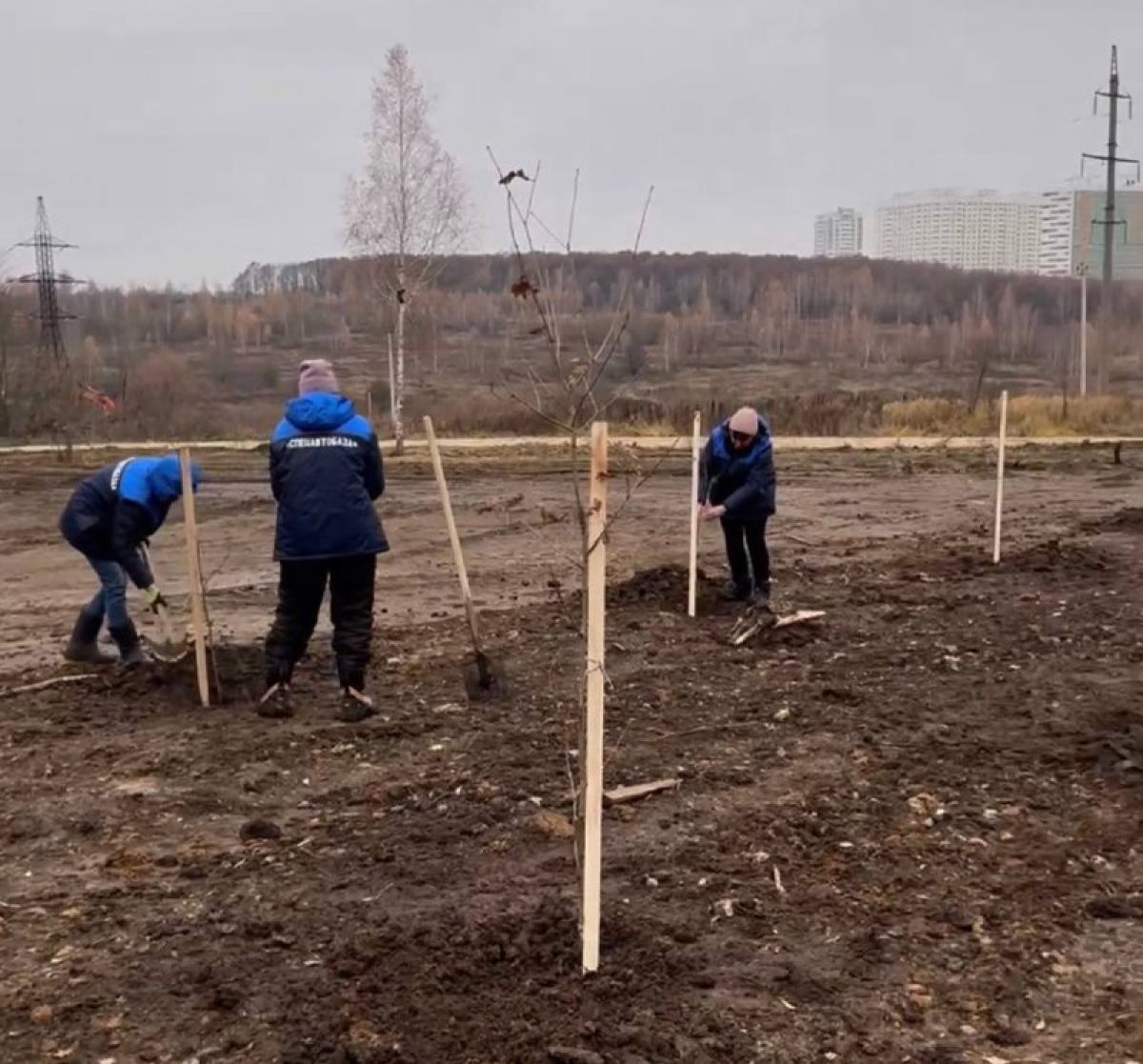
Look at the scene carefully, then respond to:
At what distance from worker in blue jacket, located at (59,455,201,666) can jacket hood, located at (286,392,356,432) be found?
2.89 feet

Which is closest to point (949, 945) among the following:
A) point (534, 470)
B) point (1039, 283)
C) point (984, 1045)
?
point (984, 1045)

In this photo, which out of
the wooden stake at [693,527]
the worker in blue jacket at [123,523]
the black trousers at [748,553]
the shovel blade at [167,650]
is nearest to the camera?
the worker in blue jacket at [123,523]

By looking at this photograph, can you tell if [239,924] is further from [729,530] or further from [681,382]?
[681,382]

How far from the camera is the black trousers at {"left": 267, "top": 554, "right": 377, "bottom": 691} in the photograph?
6.48 meters

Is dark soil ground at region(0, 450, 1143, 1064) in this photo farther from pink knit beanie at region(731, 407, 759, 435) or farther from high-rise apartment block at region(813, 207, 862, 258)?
high-rise apartment block at region(813, 207, 862, 258)

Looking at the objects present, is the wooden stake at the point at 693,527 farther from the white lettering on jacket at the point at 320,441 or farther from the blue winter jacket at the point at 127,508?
the blue winter jacket at the point at 127,508

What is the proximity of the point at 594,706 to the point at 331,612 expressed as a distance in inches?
131

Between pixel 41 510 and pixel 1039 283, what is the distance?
105 m

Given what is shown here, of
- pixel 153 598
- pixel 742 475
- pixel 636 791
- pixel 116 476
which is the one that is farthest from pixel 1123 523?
pixel 116 476

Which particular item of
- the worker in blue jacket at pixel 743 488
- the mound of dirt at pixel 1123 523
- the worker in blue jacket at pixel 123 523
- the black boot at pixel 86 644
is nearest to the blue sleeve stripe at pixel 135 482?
the worker in blue jacket at pixel 123 523

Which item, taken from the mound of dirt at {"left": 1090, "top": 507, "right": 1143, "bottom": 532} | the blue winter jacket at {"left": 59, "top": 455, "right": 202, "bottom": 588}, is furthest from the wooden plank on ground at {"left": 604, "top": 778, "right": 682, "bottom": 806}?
the mound of dirt at {"left": 1090, "top": 507, "right": 1143, "bottom": 532}

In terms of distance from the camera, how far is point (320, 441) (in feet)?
21.0

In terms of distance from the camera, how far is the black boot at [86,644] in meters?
7.98

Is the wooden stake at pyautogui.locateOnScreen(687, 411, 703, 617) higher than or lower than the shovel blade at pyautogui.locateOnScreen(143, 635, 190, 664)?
higher
